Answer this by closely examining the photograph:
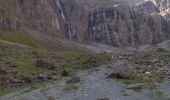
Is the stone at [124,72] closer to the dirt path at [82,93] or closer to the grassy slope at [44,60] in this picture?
the dirt path at [82,93]

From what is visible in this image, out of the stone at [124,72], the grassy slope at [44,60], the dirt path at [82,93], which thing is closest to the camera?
the dirt path at [82,93]

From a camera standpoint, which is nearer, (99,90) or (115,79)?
(99,90)

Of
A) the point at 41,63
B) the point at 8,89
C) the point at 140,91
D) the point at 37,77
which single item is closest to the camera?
the point at 140,91

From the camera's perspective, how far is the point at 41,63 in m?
101

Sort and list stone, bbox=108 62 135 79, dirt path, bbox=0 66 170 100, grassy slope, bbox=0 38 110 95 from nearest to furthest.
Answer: dirt path, bbox=0 66 170 100 < stone, bbox=108 62 135 79 < grassy slope, bbox=0 38 110 95

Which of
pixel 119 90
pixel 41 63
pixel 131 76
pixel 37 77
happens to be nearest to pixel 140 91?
pixel 119 90

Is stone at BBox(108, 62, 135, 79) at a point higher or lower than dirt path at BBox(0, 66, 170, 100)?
higher

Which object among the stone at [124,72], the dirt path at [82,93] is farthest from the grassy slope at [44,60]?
the stone at [124,72]

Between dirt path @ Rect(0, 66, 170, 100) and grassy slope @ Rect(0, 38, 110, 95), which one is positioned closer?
dirt path @ Rect(0, 66, 170, 100)

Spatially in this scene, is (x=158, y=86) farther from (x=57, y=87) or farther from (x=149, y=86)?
(x=57, y=87)

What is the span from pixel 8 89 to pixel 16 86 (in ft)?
12.3

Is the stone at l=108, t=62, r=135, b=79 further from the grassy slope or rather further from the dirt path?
the grassy slope

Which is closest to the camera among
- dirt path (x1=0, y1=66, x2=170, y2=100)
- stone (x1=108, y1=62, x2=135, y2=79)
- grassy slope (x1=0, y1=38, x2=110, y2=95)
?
dirt path (x1=0, y1=66, x2=170, y2=100)

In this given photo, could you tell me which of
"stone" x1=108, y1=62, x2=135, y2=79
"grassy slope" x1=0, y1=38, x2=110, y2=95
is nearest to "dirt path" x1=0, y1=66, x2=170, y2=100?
"stone" x1=108, y1=62, x2=135, y2=79
